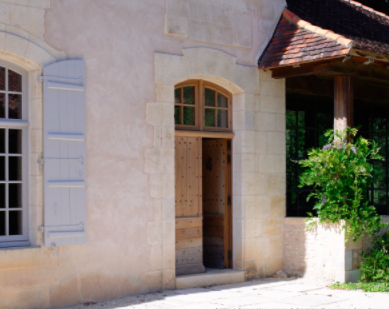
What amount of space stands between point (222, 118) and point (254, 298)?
2.67 m

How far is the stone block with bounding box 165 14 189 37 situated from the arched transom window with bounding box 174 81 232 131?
2.33ft

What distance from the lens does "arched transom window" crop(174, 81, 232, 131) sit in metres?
8.55

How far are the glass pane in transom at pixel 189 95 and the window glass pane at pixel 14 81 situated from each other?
2.37 m

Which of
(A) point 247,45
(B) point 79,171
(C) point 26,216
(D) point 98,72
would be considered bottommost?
(C) point 26,216

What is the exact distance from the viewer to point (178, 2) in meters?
8.24

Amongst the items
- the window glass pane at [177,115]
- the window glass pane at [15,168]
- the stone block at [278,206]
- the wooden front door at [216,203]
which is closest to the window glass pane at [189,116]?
the window glass pane at [177,115]

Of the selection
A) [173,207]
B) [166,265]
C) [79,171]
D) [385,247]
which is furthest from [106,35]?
[385,247]

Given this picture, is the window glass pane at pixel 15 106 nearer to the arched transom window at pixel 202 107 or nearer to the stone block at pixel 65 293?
the stone block at pixel 65 293

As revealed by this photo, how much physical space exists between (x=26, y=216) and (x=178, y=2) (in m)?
3.35

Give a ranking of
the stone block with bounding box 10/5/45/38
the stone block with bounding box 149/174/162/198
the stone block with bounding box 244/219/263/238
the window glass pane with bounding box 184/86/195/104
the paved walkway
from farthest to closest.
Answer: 1. the stone block with bounding box 244/219/263/238
2. the window glass pane with bounding box 184/86/195/104
3. the stone block with bounding box 149/174/162/198
4. the paved walkway
5. the stone block with bounding box 10/5/45/38

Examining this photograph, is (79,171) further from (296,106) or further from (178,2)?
(296,106)

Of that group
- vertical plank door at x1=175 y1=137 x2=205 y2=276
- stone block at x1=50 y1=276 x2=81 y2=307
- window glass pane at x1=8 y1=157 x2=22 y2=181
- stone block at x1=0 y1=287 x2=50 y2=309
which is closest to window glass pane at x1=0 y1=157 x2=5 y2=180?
window glass pane at x1=8 y1=157 x2=22 y2=181

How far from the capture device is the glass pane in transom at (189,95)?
8602mm

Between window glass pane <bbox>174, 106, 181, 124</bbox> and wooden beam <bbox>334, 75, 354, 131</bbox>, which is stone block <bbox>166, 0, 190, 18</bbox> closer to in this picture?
window glass pane <bbox>174, 106, 181, 124</bbox>
